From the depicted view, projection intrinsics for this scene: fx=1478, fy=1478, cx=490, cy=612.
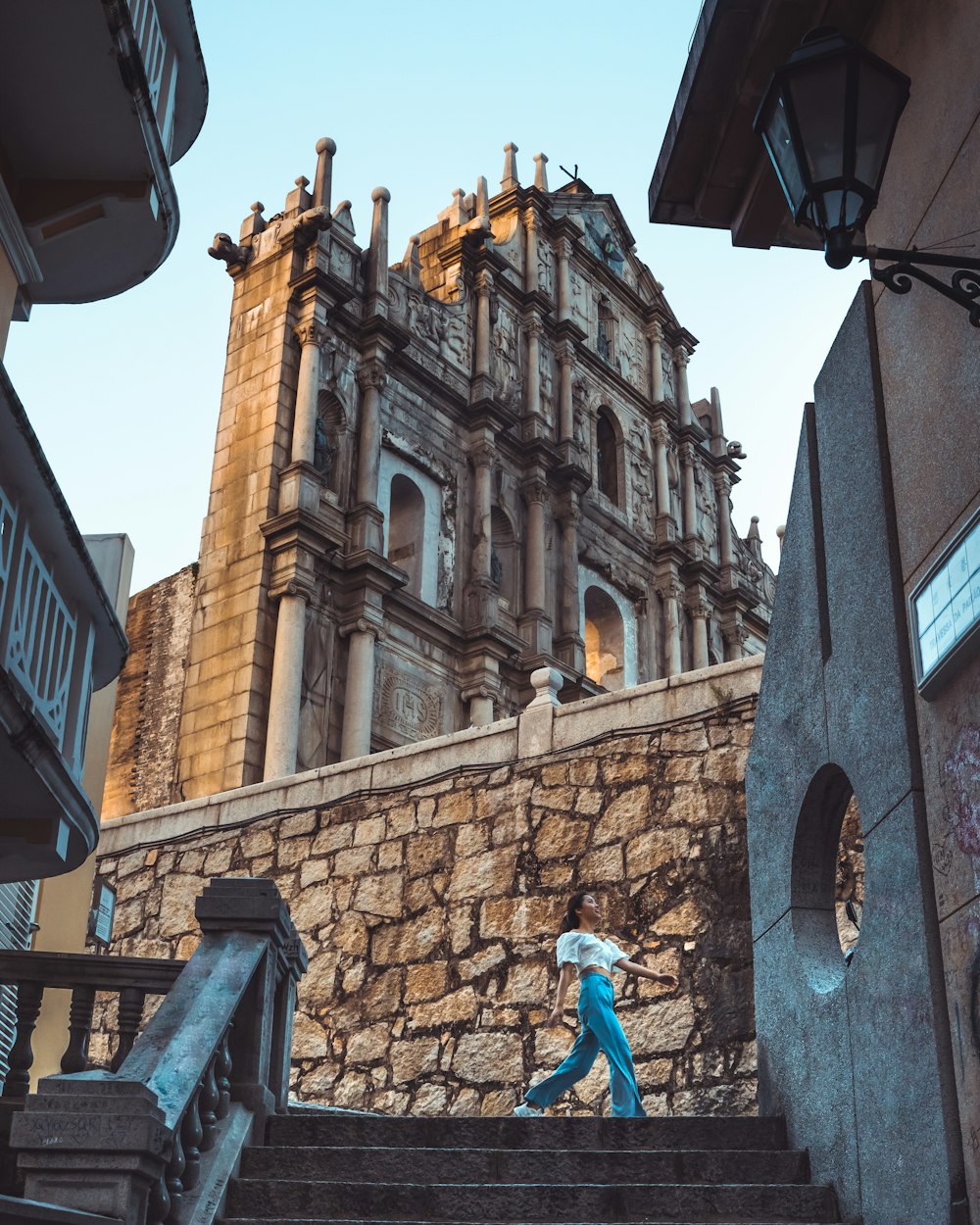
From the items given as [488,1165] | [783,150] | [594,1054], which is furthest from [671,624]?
[783,150]

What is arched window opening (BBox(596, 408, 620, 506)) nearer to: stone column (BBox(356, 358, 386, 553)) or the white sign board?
stone column (BBox(356, 358, 386, 553))

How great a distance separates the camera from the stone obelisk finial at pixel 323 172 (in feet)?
72.7

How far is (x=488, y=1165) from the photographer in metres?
5.65

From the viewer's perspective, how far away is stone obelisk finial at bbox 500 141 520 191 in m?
27.0

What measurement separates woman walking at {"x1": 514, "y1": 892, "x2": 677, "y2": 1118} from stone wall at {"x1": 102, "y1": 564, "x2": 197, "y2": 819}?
1188cm

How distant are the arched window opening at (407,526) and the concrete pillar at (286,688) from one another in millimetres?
2548

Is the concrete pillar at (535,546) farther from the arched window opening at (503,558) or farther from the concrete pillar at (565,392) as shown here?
the concrete pillar at (565,392)

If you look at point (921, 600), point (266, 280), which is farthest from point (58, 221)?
point (266, 280)

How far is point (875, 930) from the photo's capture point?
5.21m

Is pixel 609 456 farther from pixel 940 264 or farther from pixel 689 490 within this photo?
pixel 940 264

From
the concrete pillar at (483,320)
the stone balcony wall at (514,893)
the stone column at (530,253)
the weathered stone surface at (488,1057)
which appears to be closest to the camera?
the stone balcony wall at (514,893)

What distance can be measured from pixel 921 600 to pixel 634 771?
6355mm

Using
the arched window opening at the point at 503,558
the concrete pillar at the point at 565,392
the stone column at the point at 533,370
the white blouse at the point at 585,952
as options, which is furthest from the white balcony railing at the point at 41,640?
the concrete pillar at the point at 565,392

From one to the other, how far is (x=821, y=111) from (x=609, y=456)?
22.4 m
